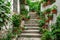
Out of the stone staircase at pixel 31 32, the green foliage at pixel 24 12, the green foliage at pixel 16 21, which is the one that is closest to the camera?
the green foliage at pixel 16 21

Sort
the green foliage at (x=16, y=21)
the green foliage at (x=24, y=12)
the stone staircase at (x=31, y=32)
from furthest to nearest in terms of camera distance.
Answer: the green foliage at (x=24, y=12) → the stone staircase at (x=31, y=32) → the green foliage at (x=16, y=21)

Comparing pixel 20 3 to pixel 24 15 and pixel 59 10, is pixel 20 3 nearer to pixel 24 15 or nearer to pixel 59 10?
pixel 24 15

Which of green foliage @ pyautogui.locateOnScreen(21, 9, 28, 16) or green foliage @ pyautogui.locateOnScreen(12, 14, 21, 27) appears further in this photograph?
green foliage @ pyautogui.locateOnScreen(21, 9, 28, 16)

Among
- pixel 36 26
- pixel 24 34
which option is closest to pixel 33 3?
pixel 36 26

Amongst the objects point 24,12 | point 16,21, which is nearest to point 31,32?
point 16,21

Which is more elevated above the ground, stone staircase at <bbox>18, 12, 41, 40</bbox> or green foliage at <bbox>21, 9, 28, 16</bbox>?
green foliage at <bbox>21, 9, 28, 16</bbox>

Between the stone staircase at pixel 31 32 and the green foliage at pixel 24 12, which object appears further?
the green foliage at pixel 24 12

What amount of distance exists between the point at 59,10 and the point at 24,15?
522cm

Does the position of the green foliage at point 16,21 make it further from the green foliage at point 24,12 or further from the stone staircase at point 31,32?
the green foliage at point 24,12

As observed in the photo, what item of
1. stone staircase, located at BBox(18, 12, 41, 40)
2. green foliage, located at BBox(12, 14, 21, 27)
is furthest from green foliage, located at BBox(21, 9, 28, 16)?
green foliage, located at BBox(12, 14, 21, 27)

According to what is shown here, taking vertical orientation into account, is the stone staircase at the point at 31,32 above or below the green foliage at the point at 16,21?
below

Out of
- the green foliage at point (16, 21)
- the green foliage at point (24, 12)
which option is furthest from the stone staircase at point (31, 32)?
the green foliage at point (24, 12)

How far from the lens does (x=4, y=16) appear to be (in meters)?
5.78

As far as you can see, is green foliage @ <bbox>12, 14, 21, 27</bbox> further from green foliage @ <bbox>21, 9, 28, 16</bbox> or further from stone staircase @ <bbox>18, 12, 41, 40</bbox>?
green foliage @ <bbox>21, 9, 28, 16</bbox>
